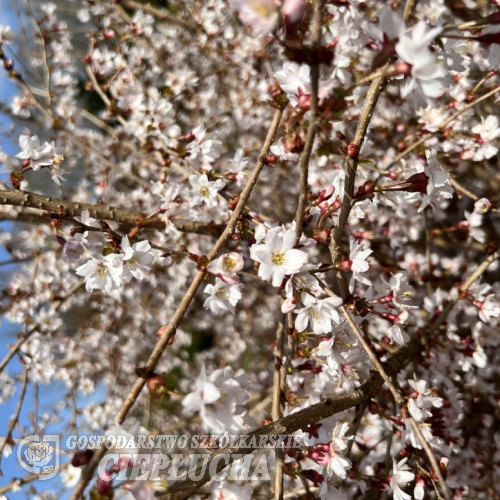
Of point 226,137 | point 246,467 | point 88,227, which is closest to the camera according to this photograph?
point 246,467

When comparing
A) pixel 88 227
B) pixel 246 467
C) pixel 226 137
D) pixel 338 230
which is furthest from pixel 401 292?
pixel 226 137

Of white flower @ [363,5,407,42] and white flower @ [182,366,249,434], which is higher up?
white flower @ [363,5,407,42]

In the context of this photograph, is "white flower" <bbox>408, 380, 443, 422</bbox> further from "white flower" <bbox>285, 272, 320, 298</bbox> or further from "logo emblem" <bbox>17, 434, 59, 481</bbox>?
"logo emblem" <bbox>17, 434, 59, 481</bbox>

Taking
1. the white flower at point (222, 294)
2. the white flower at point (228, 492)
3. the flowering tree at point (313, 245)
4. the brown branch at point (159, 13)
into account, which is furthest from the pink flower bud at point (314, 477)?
the brown branch at point (159, 13)

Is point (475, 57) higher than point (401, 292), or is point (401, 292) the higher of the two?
point (475, 57)

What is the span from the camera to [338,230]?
4.82 ft

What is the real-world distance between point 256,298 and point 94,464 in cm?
455

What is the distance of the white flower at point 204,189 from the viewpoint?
6.56ft

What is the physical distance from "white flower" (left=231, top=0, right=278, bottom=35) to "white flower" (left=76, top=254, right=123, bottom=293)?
1022 millimetres

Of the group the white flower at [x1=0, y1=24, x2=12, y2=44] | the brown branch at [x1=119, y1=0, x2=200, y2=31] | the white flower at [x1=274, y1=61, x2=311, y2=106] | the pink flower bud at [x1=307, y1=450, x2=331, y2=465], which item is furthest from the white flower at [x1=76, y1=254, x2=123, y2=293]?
the brown branch at [x1=119, y1=0, x2=200, y2=31]

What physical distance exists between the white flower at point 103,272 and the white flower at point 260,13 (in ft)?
3.35

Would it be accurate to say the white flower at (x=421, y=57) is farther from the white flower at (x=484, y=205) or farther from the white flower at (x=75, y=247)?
the white flower at (x=75, y=247)

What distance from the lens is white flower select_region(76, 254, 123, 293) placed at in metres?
1.64

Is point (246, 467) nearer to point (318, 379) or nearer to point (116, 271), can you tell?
point (318, 379)
